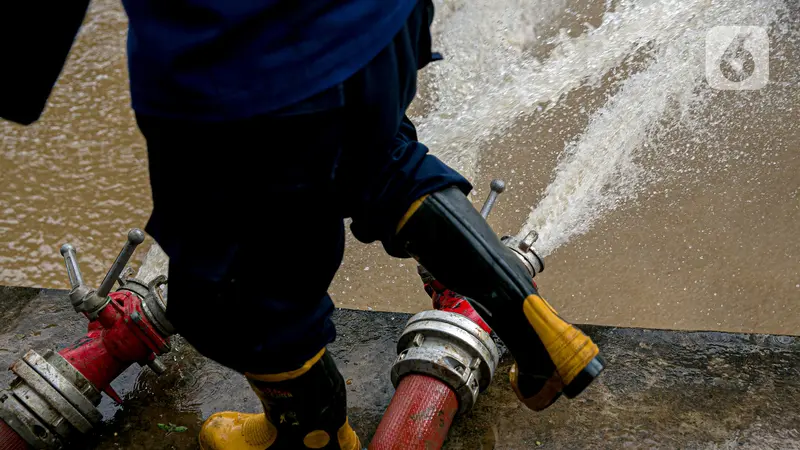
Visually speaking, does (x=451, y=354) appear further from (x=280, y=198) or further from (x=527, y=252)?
(x=280, y=198)

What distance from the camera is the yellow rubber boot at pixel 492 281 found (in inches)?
46.2

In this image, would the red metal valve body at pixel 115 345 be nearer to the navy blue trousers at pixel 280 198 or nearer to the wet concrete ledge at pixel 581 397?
the wet concrete ledge at pixel 581 397

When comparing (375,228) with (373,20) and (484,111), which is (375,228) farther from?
(484,111)

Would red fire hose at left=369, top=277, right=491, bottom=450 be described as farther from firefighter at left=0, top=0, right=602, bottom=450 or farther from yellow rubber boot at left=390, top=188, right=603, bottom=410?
yellow rubber boot at left=390, top=188, right=603, bottom=410

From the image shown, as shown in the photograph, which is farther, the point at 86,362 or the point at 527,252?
the point at 527,252

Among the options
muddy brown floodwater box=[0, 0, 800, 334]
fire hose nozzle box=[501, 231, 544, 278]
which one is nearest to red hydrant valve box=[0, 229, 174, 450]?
fire hose nozzle box=[501, 231, 544, 278]

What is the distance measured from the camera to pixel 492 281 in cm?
118

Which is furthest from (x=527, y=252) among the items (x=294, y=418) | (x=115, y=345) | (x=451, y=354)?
(x=115, y=345)

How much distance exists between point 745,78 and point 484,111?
3.50ft

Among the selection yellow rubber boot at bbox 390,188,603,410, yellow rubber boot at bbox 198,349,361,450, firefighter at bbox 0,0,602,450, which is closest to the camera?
firefighter at bbox 0,0,602,450

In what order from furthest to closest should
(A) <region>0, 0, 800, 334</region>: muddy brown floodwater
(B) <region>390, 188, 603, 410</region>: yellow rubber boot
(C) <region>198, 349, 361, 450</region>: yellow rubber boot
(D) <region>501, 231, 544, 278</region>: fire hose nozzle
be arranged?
1. (A) <region>0, 0, 800, 334</region>: muddy brown floodwater
2. (D) <region>501, 231, 544, 278</region>: fire hose nozzle
3. (C) <region>198, 349, 361, 450</region>: yellow rubber boot
4. (B) <region>390, 188, 603, 410</region>: yellow rubber boot

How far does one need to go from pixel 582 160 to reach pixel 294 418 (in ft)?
5.93

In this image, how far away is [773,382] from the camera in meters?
1.63

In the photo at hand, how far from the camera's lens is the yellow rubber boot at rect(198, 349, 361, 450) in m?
1.30
